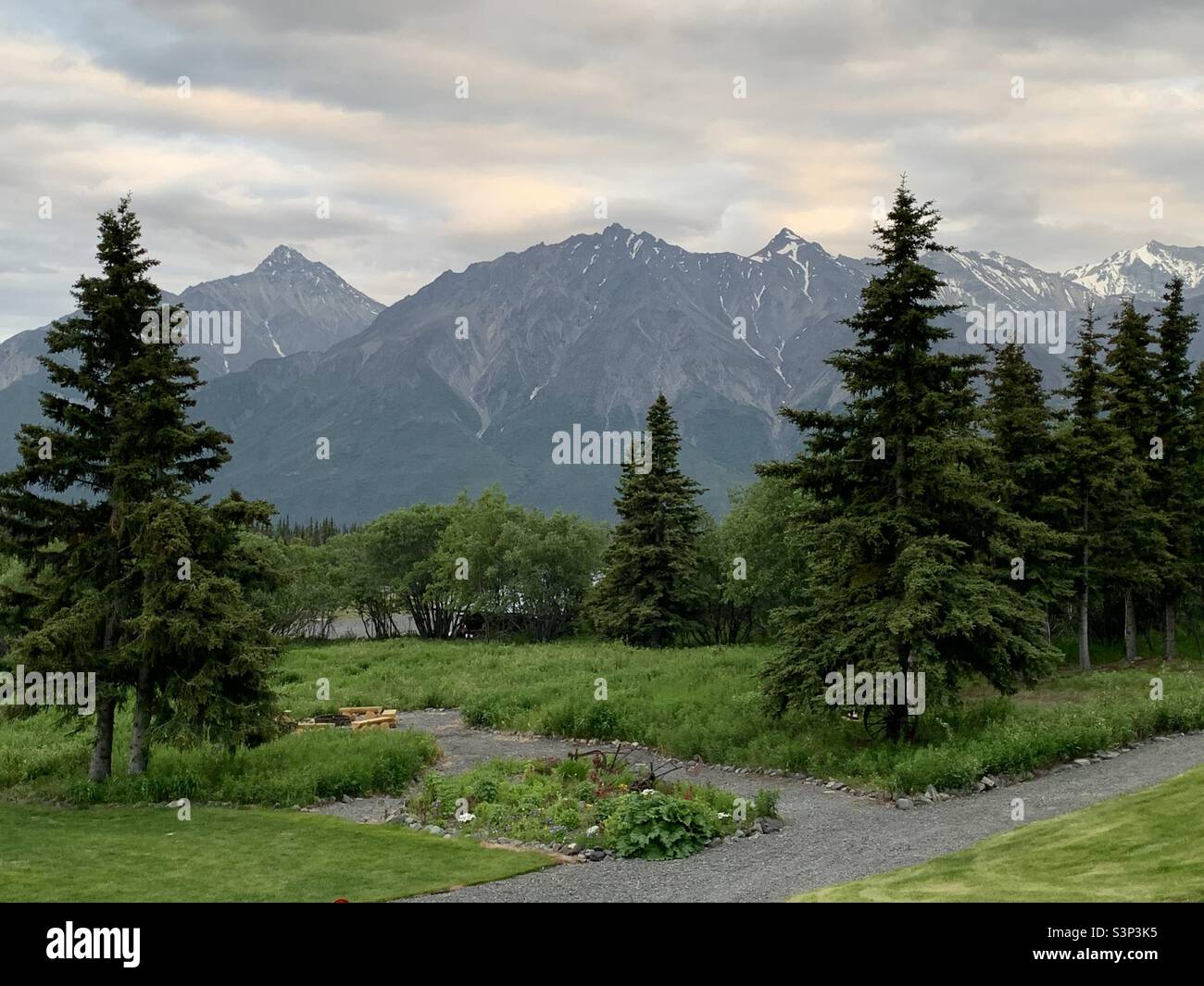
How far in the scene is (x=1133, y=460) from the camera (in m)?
42.6

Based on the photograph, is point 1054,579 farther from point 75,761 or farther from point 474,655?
point 75,761

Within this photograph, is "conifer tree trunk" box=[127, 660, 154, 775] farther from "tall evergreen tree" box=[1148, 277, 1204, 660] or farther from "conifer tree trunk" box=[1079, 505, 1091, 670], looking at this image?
"tall evergreen tree" box=[1148, 277, 1204, 660]

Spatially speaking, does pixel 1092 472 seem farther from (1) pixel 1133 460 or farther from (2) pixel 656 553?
(2) pixel 656 553

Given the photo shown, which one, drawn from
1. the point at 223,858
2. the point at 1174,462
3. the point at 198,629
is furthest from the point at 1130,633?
the point at 223,858

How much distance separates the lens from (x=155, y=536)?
2311 centimetres

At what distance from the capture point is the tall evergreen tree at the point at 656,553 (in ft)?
188

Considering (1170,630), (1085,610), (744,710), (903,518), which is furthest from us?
(1170,630)

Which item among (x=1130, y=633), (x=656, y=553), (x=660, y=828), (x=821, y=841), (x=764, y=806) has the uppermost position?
(x=656, y=553)

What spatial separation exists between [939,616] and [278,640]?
1807cm

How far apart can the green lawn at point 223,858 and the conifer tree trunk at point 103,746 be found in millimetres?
1927

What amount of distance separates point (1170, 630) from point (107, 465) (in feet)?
154

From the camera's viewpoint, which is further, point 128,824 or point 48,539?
point 48,539

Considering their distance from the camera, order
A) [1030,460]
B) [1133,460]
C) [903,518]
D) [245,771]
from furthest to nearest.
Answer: [1133,460] → [1030,460] → [903,518] → [245,771]
